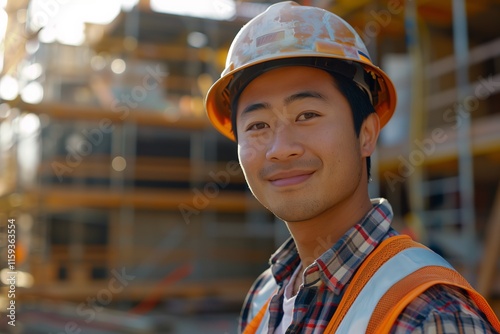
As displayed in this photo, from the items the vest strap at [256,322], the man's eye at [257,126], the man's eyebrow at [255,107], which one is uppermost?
the man's eyebrow at [255,107]

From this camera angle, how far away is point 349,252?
1.61m

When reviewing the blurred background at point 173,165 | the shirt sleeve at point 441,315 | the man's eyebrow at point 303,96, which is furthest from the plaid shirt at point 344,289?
the blurred background at point 173,165

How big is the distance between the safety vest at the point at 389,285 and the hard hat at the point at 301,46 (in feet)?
1.90

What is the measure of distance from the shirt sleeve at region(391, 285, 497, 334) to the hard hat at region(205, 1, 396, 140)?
748mm

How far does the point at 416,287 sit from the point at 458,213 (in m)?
7.62

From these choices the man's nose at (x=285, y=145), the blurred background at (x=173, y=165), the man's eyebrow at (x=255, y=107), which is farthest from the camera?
the blurred background at (x=173, y=165)

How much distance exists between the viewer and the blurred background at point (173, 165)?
301 inches

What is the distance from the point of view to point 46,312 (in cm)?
863

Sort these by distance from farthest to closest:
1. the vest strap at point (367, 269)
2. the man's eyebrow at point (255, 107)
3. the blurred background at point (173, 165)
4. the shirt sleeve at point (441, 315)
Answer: the blurred background at point (173, 165), the man's eyebrow at point (255, 107), the vest strap at point (367, 269), the shirt sleeve at point (441, 315)

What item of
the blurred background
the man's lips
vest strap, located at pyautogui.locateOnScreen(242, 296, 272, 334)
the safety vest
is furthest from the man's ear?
the blurred background

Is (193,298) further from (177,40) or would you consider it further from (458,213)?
(177,40)

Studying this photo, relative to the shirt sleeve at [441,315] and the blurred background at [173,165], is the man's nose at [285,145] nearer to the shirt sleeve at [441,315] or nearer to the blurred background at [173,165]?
the shirt sleeve at [441,315]

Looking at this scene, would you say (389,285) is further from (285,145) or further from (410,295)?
(285,145)

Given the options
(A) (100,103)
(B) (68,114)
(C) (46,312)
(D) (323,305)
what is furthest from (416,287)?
(A) (100,103)
